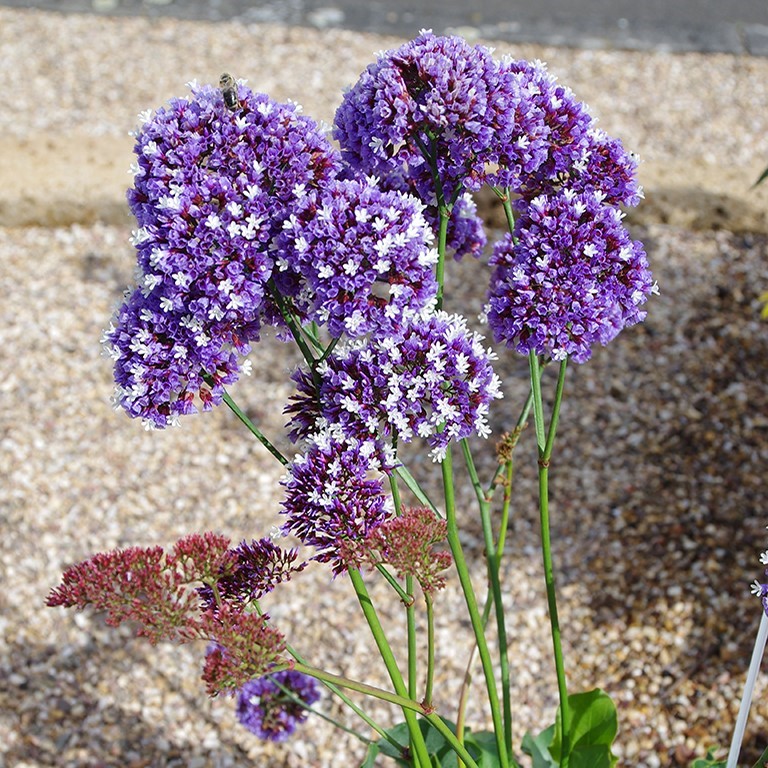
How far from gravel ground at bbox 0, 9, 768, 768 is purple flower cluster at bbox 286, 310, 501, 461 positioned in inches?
64.2

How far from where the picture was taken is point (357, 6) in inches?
258

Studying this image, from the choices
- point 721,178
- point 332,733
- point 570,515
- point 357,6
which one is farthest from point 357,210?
point 357,6

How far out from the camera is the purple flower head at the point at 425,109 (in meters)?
1.42

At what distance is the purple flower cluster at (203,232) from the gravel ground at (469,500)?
1676 millimetres

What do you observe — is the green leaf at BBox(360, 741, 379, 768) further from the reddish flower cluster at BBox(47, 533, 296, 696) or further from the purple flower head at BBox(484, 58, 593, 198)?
the purple flower head at BBox(484, 58, 593, 198)

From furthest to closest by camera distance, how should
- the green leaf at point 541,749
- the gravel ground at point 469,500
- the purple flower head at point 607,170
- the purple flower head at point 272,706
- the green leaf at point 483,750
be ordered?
the gravel ground at point 469,500 → the purple flower head at point 272,706 → the green leaf at point 541,749 → the green leaf at point 483,750 → the purple flower head at point 607,170

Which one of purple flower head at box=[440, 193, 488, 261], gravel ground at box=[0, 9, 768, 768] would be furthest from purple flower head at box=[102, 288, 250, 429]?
gravel ground at box=[0, 9, 768, 768]

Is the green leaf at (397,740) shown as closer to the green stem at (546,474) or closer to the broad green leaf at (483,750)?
the broad green leaf at (483,750)

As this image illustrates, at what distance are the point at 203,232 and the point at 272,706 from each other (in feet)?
4.86

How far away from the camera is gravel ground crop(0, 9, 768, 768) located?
2809 mm

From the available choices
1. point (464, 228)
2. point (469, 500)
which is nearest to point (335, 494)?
point (464, 228)

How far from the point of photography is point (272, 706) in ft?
8.07

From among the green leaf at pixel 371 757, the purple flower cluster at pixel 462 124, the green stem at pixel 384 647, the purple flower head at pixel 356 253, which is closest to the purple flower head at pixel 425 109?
the purple flower cluster at pixel 462 124

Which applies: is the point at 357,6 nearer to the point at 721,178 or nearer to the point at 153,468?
the point at 721,178
